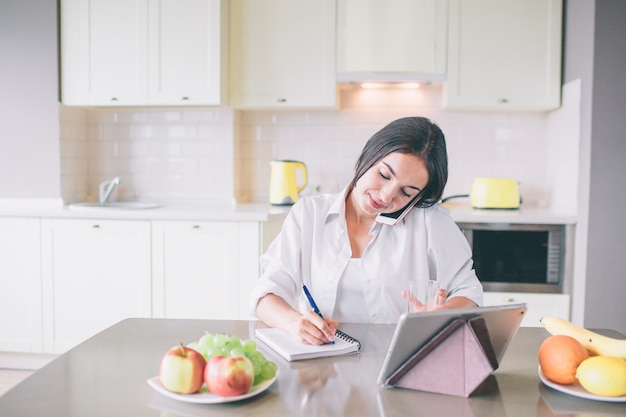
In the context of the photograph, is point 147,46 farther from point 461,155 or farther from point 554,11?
point 554,11

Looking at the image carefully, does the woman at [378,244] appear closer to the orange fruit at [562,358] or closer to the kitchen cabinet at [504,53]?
the orange fruit at [562,358]

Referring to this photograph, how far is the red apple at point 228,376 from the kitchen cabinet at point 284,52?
9.34 feet

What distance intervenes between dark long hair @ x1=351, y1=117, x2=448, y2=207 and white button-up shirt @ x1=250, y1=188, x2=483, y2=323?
0.52ft

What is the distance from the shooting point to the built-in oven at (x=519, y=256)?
137 inches

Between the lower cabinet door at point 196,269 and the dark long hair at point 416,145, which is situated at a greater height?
the dark long hair at point 416,145

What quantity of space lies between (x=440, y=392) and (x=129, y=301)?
9.06 ft

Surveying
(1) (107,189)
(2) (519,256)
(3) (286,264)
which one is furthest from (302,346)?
(1) (107,189)

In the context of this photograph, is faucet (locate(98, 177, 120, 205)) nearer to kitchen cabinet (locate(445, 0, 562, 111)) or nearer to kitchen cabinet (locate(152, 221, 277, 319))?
kitchen cabinet (locate(152, 221, 277, 319))

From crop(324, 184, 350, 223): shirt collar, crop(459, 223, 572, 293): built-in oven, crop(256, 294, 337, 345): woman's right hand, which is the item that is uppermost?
crop(324, 184, 350, 223): shirt collar

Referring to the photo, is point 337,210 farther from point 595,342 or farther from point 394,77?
point 394,77

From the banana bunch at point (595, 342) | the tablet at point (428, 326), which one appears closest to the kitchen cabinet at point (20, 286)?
the tablet at point (428, 326)

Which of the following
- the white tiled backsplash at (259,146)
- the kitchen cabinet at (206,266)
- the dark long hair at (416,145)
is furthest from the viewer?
the white tiled backsplash at (259,146)

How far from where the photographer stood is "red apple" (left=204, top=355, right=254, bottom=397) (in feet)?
3.70

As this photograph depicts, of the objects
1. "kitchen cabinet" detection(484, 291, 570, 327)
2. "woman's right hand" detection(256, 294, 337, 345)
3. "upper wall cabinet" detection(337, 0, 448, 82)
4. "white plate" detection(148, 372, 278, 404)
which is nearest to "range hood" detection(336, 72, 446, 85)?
"upper wall cabinet" detection(337, 0, 448, 82)
